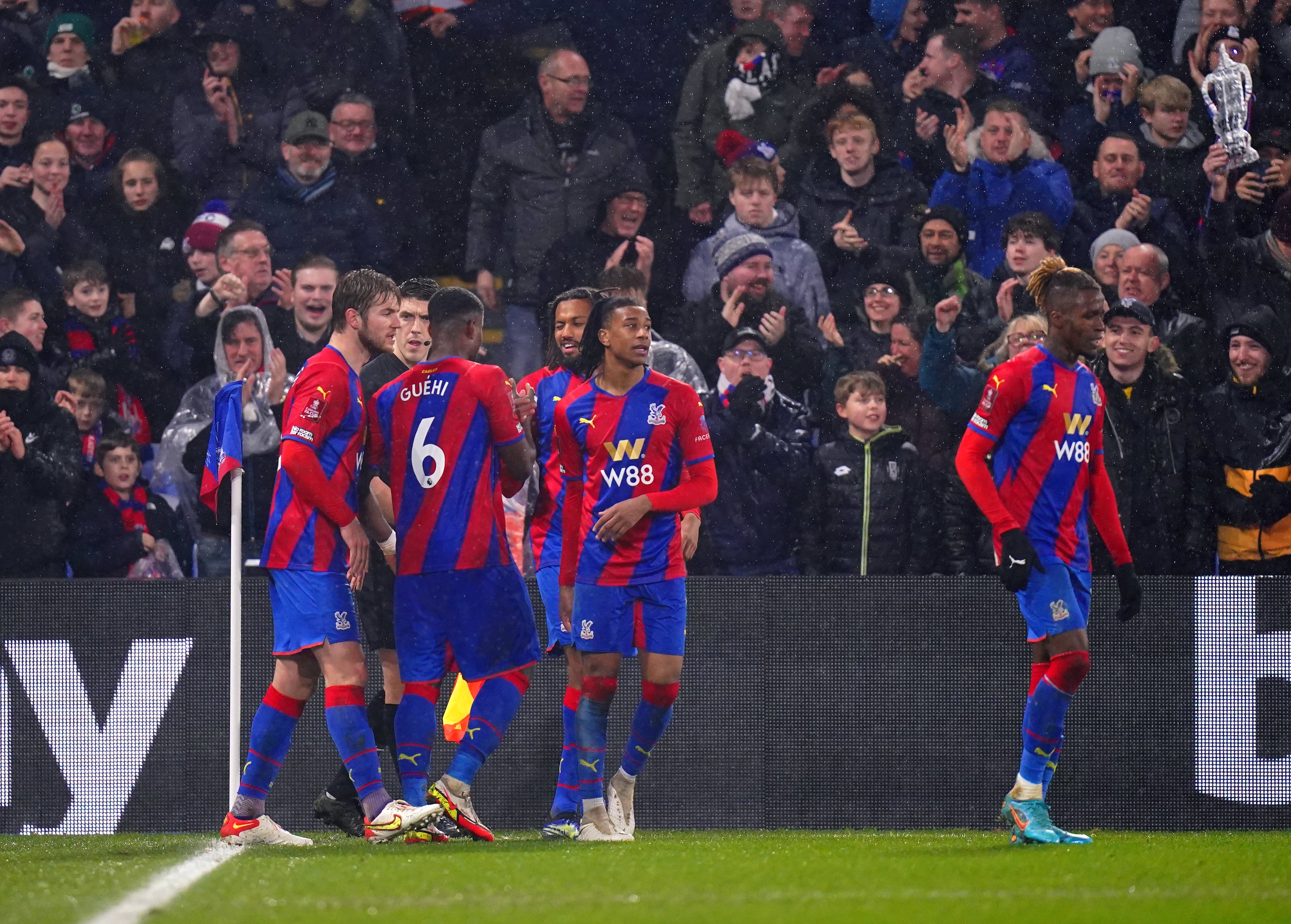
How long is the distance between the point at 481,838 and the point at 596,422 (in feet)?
5.38

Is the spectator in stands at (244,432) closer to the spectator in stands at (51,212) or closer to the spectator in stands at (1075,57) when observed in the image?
the spectator in stands at (51,212)

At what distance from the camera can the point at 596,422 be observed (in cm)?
590

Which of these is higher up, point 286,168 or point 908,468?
point 286,168

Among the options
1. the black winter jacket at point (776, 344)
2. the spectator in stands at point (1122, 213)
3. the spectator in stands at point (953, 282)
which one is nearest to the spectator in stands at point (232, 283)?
the black winter jacket at point (776, 344)

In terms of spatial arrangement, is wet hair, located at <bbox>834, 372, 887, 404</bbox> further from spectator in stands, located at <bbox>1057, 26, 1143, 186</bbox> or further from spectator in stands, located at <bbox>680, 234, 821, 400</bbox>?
spectator in stands, located at <bbox>1057, 26, 1143, 186</bbox>

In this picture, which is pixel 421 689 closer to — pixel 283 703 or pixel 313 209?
pixel 283 703

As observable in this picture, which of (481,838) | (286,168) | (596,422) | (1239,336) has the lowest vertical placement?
(481,838)

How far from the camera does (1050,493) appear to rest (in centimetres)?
570

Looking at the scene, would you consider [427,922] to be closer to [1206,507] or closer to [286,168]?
[1206,507]

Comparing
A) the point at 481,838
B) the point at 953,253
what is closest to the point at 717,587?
the point at 481,838

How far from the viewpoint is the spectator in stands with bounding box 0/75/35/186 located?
9766 millimetres

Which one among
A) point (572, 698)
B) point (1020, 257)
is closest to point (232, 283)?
point (572, 698)

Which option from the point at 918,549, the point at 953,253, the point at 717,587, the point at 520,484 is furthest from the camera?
the point at 953,253

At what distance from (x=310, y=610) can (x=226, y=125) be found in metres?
5.27
